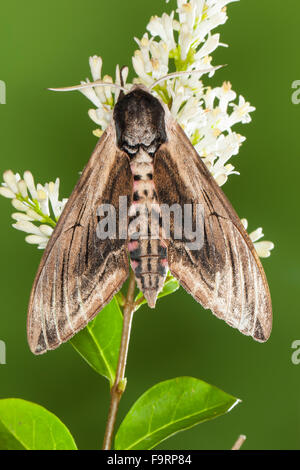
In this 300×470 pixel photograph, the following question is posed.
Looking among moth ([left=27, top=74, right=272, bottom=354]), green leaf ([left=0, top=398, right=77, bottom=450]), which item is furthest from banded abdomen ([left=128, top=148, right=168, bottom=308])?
green leaf ([left=0, top=398, right=77, bottom=450])

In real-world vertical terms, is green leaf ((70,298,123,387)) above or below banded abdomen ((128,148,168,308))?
below

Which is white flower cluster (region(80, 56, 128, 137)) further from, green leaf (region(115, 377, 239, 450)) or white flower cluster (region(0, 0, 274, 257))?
green leaf (region(115, 377, 239, 450))

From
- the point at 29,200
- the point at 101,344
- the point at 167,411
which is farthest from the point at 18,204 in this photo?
the point at 167,411

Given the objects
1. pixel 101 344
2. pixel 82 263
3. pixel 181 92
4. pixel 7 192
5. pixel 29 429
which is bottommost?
pixel 29 429

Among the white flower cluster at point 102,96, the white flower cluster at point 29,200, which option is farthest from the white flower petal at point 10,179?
→ the white flower cluster at point 102,96

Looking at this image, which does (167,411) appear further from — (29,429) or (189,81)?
(189,81)

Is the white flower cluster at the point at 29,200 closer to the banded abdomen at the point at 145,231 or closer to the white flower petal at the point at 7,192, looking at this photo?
the white flower petal at the point at 7,192

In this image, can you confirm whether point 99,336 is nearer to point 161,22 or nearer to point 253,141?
point 161,22
